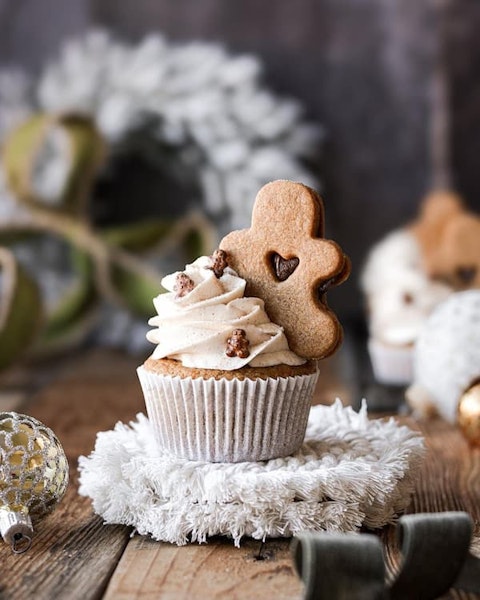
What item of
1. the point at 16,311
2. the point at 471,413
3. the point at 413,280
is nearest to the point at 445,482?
the point at 471,413

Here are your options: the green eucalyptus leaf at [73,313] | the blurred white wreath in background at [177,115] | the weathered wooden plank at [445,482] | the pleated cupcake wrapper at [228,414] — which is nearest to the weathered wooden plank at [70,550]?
the pleated cupcake wrapper at [228,414]

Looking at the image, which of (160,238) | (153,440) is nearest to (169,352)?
(153,440)

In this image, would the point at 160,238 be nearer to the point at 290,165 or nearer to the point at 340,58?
the point at 290,165

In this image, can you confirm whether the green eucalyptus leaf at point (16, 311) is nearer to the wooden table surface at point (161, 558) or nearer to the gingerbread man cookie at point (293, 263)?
the wooden table surface at point (161, 558)

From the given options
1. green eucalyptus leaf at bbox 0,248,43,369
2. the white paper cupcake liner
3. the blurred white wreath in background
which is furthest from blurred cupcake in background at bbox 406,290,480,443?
the blurred white wreath in background

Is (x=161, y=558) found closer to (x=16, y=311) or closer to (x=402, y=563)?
(x=402, y=563)
